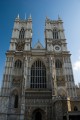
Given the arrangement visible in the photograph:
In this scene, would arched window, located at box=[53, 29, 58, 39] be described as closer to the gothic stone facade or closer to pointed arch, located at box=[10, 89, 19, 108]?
the gothic stone facade

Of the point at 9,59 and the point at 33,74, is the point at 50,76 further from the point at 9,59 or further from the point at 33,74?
the point at 9,59

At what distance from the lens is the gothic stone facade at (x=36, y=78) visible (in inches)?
978

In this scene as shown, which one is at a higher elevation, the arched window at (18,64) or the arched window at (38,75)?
the arched window at (18,64)

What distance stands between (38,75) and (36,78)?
2.80 ft

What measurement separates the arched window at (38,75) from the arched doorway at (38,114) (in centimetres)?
501

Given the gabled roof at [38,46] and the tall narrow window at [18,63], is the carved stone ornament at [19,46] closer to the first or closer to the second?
the gabled roof at [38,46]

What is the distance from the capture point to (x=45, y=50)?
33.3m

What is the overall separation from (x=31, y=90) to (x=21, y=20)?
72.6 ft

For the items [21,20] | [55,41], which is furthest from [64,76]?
[21,20]

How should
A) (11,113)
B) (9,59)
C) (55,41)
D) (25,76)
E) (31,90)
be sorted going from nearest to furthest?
(11,113) → (31,90) → (25,76) → (9,59) → (55,41)

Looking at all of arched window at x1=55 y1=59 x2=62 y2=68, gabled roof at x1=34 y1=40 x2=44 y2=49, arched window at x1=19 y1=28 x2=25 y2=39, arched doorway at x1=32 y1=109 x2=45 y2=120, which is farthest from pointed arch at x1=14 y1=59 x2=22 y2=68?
arched doorway at x1=32 y1=109 x2=45 y2=120

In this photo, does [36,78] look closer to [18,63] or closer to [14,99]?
[18,63]

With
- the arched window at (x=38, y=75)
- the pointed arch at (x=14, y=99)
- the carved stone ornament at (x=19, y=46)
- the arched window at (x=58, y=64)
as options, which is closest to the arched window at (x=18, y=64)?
the arched window at (x=38, y=75)

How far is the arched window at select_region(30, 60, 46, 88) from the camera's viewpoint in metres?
28.7
